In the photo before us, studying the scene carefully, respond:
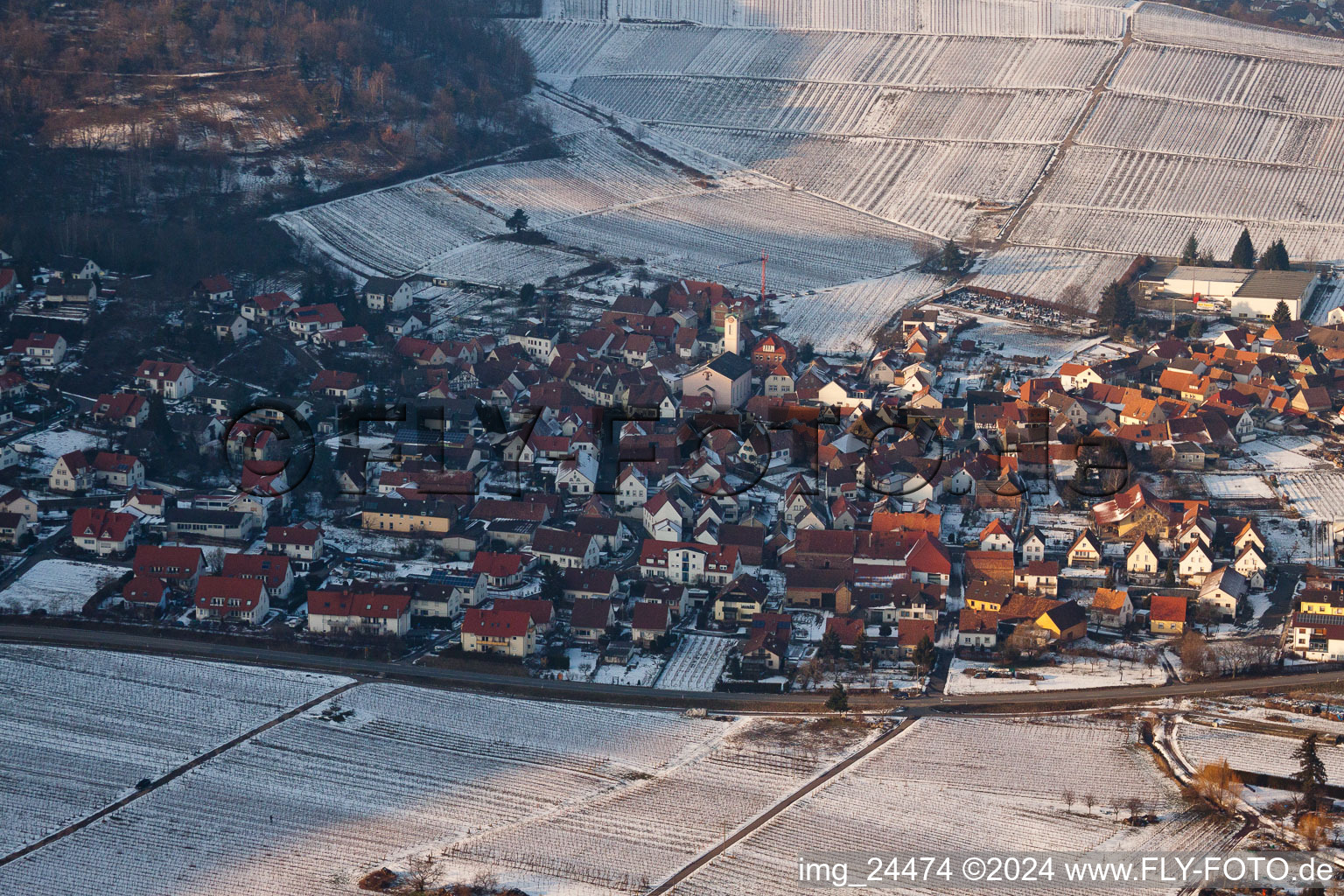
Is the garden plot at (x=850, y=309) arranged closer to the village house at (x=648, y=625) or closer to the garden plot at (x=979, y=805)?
the village house at (x=648, y=625)

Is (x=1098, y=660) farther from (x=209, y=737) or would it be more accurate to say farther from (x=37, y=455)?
(x=37, y=455)

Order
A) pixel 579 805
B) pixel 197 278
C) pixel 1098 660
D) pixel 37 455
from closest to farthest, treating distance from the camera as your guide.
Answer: pixel 579 805 → pixel 1098 660 → pixel 37 455 → pixel 197 278

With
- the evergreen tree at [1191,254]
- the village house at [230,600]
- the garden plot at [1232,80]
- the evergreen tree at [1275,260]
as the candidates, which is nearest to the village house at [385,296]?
the village house at [230,600]

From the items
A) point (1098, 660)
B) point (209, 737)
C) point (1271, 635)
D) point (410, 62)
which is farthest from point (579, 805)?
point (410, 62)

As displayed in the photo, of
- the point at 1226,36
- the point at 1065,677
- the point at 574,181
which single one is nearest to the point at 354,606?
the point at 1065,677

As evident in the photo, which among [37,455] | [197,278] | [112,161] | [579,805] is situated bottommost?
[579,805]

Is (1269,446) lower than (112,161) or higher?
lower

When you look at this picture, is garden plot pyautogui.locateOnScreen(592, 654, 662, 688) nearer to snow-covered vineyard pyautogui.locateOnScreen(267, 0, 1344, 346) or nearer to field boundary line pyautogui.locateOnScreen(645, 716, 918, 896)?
field boundary line pyautogui.locateOnScreen(645, 716, 918, 896)
